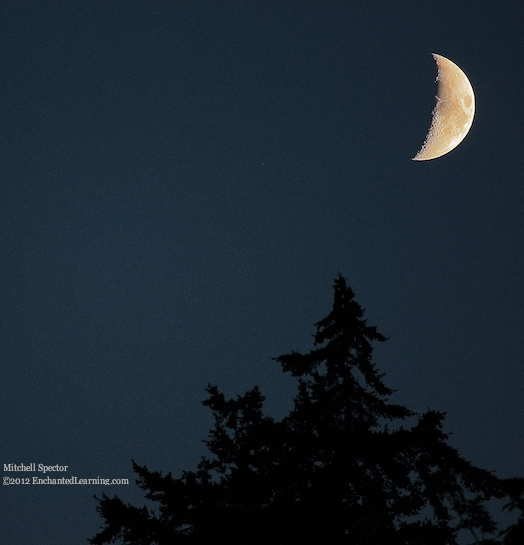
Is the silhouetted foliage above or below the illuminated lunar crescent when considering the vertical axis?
below

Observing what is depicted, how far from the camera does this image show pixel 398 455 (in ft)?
48.3

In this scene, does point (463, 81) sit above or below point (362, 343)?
above

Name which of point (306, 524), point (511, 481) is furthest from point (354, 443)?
point (511, 481)

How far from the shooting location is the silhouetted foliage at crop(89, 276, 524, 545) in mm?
13961

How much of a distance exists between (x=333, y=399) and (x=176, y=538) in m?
5.32

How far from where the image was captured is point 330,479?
557 inches

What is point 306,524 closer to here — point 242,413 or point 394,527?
point 394,527

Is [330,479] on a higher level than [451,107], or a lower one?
lower

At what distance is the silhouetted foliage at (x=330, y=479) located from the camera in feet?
45.8

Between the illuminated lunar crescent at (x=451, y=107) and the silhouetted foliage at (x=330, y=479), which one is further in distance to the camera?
the illuminated lunar crescent at (x=451, y=107)

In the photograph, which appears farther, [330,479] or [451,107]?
[451,107]

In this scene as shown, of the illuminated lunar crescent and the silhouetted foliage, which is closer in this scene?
the silhouetted foliage

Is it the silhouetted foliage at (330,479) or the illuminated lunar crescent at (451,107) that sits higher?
Result: the illuminated lunar crescent at (451,107)

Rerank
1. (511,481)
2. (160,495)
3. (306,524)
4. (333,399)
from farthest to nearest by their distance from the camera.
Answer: (160,495) < (333,399) < (306,524) < (511,481)
